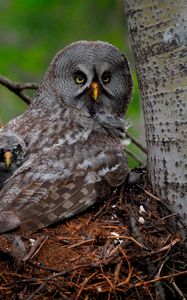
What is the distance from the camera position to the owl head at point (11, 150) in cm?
629

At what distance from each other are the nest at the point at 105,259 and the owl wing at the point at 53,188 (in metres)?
0.11

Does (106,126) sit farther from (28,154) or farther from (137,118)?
(137,118)

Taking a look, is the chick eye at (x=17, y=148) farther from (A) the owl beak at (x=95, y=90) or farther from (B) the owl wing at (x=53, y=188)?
(A) the owl beak at (x=95, y=90)

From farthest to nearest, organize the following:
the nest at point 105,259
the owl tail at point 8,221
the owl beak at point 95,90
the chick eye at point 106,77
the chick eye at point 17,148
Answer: the chick eye at point 106,77, the owl beak at point 95,90, the chick eye at point 17,148, the owl tail at point 8,221, the nest at point 105,259

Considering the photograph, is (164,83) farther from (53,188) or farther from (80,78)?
(80,78)

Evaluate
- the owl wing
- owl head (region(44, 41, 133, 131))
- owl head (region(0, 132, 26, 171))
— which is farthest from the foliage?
the owl wing

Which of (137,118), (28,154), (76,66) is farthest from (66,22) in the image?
(28,154)

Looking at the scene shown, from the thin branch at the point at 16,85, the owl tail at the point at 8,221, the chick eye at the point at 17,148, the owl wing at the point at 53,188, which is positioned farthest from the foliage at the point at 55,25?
the owl tail at the point at 8,221

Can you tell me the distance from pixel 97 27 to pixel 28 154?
5.49 m

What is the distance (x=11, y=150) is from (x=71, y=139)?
0.48 m

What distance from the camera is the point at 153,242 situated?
553 cm

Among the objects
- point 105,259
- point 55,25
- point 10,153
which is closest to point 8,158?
point 10,153

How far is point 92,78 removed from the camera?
689 cm

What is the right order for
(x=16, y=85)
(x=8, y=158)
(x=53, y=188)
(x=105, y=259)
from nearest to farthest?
(x=105, y=259)
(x=53, y=188)
(x=8, y=158)
(x=16, y=85)
